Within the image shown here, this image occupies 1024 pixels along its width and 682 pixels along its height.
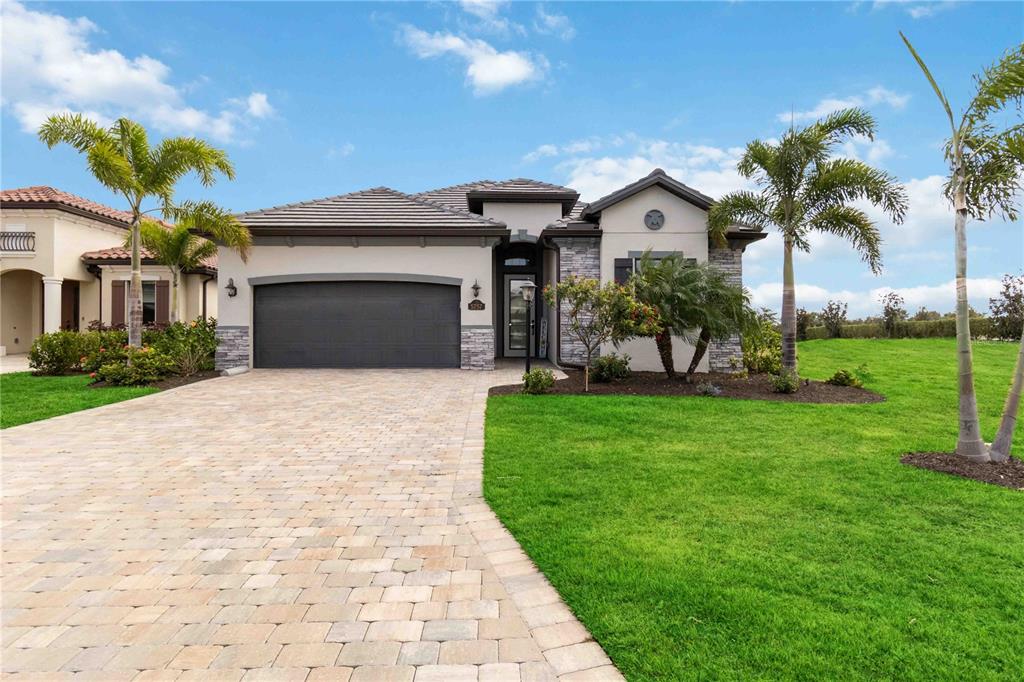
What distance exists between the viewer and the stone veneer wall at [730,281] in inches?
573

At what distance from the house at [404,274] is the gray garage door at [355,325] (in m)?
0.03

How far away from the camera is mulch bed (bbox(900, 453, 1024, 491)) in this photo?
550cm

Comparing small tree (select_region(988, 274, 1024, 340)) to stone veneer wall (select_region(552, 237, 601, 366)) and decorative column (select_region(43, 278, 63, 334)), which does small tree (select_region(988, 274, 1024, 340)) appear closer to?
stone veneer wall (select_region(552, 237, 601, 366))

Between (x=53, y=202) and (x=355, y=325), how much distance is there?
1341 centimetres

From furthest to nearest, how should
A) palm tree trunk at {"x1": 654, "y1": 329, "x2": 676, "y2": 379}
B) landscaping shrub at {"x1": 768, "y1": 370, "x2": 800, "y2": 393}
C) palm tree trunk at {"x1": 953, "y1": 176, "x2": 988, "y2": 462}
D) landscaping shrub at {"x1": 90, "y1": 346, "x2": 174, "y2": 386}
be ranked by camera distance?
landscaping shrub at {"x1": 90, "y1": 346, "x2": 174, "y2": 386}, palm tree trunk at {"x1": 654, "y1": 329, "x2": 676, "y2": 379}, landscaping shrub at {"x1": 768, "y1": 370, "x2": 800, "y2": 393}, palm tree trunk at {"x1": 953, "y1": 176, "x2": 988, "y2": 462}

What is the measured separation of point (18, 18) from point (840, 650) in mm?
13945

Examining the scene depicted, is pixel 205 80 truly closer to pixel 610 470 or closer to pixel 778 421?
pixel 610 470

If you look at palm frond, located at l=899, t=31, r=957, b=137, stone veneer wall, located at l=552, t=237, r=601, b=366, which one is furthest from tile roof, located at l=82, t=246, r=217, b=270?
palm frond, located at l=899, t=31, r=957, b=137

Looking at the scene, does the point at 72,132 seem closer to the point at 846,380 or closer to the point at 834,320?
the point at 846,380

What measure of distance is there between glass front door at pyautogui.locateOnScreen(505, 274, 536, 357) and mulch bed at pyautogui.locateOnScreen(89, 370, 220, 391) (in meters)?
8.98

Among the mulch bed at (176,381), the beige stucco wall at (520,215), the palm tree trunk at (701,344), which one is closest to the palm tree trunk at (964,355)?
the palm tree trunk at (701,344)

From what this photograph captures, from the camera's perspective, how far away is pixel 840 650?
2520 millimetres

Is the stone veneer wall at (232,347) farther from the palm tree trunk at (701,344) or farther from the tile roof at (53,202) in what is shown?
the palm tree trunk at (701,344)

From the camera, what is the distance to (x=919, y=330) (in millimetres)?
23172
